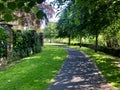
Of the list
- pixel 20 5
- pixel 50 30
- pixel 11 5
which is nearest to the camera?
pixel 11 5

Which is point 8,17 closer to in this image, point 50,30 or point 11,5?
point 11,5

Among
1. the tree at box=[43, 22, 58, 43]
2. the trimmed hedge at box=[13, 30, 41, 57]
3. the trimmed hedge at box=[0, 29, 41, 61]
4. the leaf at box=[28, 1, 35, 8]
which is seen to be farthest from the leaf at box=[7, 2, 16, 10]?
the tree at box=[43, 22, 58, 43]

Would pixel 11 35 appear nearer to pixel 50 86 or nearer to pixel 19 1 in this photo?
pixel 50 86

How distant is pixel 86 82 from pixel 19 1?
882cm

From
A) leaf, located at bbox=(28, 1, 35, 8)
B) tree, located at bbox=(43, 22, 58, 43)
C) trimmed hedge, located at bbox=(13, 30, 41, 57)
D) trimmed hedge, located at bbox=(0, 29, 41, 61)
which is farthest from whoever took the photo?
tree, located at bbox=(43, 22, 58, 43)

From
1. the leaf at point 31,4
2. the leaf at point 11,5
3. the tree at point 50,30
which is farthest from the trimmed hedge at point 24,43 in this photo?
the tree at point 50,30

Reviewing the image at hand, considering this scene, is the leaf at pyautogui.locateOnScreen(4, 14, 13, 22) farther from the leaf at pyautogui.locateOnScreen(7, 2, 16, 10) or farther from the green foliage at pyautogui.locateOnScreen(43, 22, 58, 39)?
the green foliage at pyautogui.locateOnScreen(43, 22, 58, 39)

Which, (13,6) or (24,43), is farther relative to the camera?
(24,43)

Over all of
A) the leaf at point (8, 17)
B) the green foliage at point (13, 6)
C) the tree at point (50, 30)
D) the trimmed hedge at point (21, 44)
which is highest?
the tree at point (50, 30)

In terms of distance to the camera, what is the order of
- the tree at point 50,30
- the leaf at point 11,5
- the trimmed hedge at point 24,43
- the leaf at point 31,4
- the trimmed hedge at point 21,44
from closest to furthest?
1. the leaf at point 11,5
2. the leaf at point 31,4
3. the trimmed hedge at point 21,44
4. the trimmed hedge at point 24,43
5. the tree at point 50,30

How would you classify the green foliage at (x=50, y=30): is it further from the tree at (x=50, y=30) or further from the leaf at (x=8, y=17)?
the leaf at (x=8, y=17)

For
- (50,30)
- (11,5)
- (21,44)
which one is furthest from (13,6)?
(50,30)

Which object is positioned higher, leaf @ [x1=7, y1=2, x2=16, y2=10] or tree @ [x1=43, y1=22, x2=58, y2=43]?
tree @ [x1=43, y1=22, x2=58, y2=43]

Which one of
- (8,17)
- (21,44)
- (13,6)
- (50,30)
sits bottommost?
(21,44)
